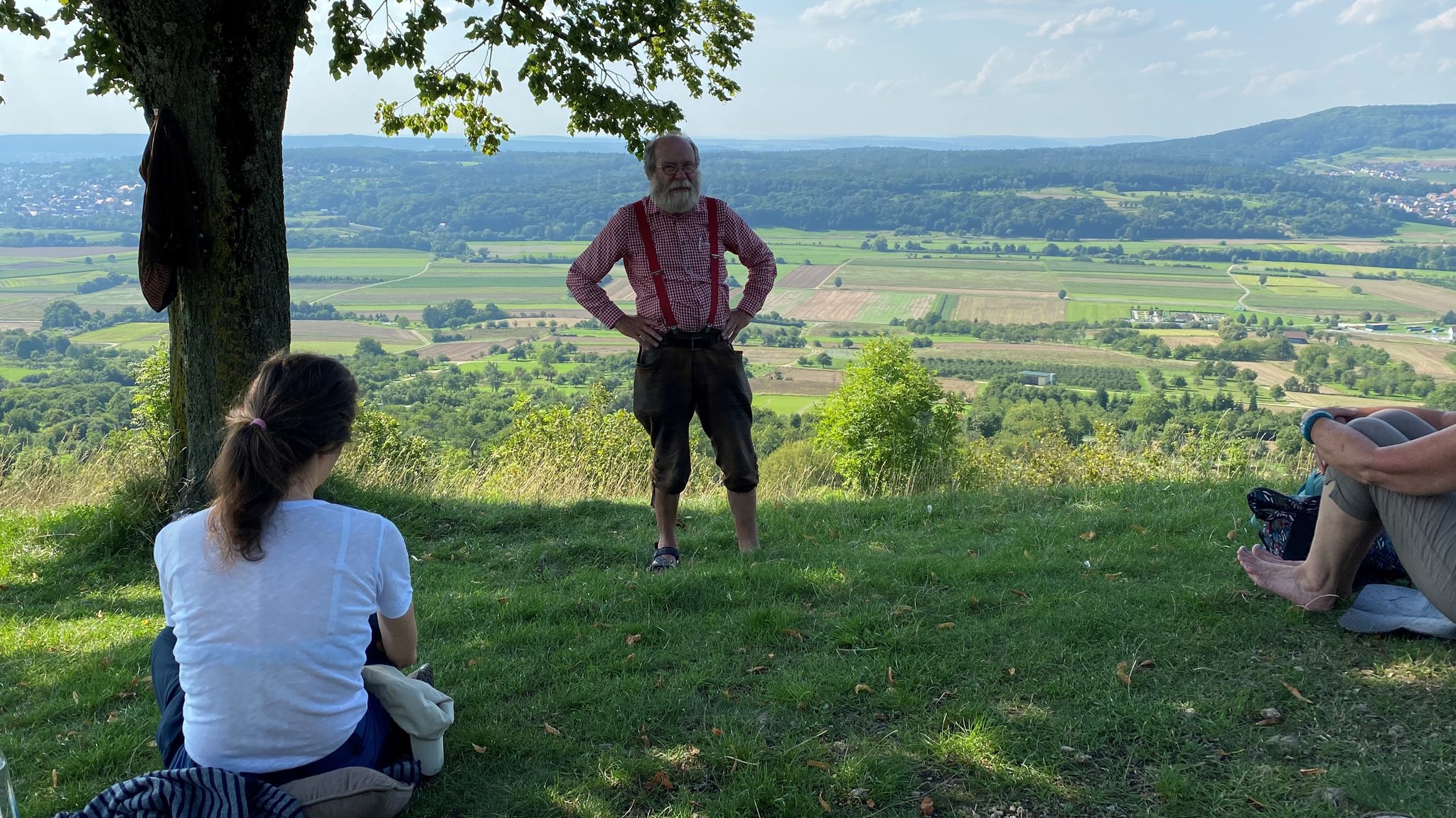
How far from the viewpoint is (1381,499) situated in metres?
3.44

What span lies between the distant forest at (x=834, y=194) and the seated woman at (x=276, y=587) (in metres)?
80.6

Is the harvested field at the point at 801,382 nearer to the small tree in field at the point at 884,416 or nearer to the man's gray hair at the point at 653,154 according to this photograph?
the small tree in field at the point at 884,416

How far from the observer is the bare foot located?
393cm

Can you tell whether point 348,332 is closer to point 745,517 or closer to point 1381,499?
point 745,517

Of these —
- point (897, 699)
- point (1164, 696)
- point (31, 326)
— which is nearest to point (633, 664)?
point (897, 699)

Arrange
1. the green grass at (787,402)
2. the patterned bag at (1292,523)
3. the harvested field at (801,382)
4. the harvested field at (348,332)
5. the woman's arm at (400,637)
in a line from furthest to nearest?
the harvested field at (348,332) → the harvested field at (801,382) → the green grass at (787,402) → the patterned bag at (1292,523) → the woman's arm at (400,637)

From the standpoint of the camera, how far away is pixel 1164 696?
3389 millimetres

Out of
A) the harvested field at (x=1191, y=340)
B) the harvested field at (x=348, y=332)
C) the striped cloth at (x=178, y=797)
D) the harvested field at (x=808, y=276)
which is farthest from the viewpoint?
the harvested field at (x=808, y=276)

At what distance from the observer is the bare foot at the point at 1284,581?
3.93 metres

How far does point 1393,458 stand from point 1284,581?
1.00 m

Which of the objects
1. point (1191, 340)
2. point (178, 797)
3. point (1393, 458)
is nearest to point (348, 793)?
point (178, 797)

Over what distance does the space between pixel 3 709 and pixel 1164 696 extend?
4.50 m

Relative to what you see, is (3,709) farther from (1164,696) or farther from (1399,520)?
(1399,520)

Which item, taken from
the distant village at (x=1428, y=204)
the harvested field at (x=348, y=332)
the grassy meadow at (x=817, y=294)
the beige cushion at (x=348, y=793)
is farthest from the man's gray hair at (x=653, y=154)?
the distant village at (x=1428, y=204)
